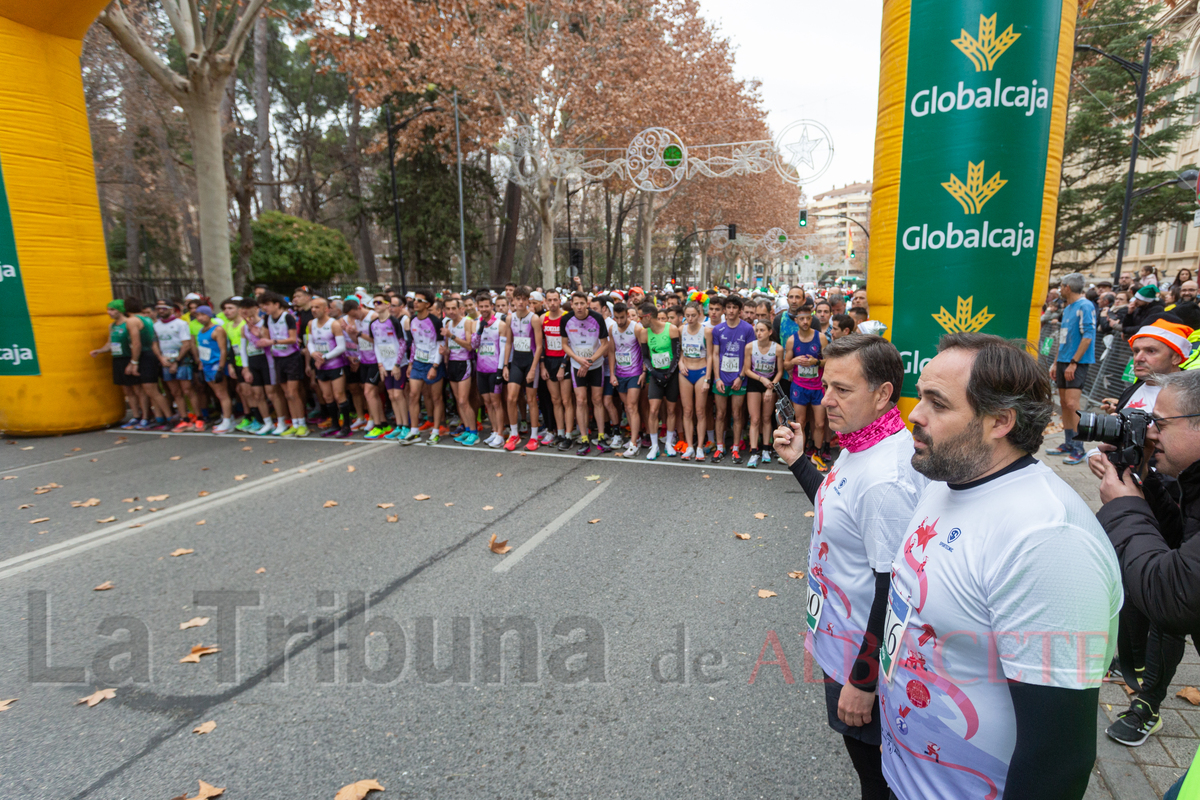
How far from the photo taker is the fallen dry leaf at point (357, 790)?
2674mm

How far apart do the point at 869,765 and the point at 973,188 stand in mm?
2830

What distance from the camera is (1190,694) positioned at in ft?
10.6

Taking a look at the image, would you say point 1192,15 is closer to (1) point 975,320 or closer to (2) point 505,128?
(2) point 505,128

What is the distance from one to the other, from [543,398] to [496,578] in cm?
503

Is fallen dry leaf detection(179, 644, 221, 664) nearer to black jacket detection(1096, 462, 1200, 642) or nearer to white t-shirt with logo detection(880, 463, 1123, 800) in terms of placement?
white t-shirt with logo detection(880, 463, 1123, 800)

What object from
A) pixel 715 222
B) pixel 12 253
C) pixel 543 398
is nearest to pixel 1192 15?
pixel 715 222

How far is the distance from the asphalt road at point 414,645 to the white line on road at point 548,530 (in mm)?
26

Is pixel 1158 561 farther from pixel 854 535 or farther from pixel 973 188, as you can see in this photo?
pixel 973 188

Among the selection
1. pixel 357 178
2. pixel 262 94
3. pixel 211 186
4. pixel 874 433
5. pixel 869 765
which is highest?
pixel 262 94

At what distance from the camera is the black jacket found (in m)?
1.64

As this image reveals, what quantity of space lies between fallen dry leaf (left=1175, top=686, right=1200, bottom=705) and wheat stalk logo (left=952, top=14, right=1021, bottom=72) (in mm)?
3377

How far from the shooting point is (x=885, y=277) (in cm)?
368

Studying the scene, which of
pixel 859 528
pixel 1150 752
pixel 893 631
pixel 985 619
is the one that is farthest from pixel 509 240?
pixel 985 619

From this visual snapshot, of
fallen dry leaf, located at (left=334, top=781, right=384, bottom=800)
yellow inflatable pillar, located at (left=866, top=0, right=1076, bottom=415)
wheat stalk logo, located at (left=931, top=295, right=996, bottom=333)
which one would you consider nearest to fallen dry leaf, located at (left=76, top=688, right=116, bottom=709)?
fallen dry leaf, located at (left=334, top=781, right=384, bottom=800)
